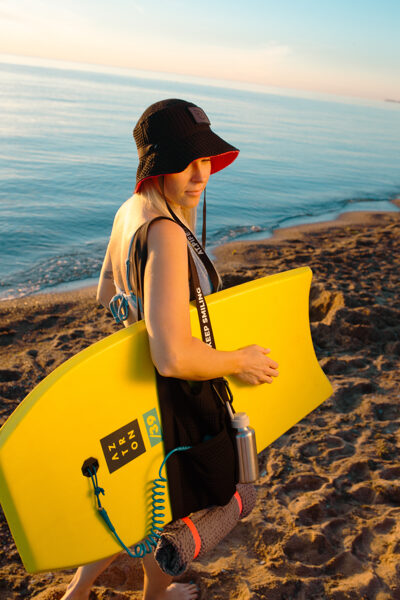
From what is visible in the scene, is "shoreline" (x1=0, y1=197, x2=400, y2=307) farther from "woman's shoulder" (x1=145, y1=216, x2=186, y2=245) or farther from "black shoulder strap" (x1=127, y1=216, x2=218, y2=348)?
"woman's shoulder" (x1=145, y1=216, x2=186, y2=245)

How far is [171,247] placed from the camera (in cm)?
140

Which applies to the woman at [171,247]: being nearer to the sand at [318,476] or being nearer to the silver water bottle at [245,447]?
the silver water bottle at [245,447]

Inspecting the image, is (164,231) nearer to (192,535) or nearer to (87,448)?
(87,448)

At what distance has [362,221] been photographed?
40.0 ft

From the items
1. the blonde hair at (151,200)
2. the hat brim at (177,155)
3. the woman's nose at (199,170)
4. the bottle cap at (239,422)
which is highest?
A: the hat brim at (177,155)

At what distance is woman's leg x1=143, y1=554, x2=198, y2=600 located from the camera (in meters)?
1.93

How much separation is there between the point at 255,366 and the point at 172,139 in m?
0.84

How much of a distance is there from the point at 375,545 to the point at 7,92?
48508 mm

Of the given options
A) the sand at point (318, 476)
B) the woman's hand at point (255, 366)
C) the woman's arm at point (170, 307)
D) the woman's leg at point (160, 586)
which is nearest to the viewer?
the woman's arm at point (170, 307)

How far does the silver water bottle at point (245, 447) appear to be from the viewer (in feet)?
5.40

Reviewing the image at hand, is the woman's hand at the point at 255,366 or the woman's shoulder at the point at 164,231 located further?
the woman's hand at the point at 255,366

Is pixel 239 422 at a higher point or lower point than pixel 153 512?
higher

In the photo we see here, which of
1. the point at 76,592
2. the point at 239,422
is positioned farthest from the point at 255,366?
the point at 76,592

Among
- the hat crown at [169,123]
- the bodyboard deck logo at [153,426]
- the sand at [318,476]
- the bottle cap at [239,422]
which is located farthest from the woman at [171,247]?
the sand at [318,476]
